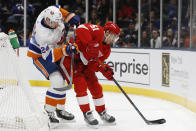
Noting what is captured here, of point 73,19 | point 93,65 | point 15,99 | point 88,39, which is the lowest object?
point 15,99

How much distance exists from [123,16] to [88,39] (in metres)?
4.22

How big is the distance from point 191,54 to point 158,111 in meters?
0.78

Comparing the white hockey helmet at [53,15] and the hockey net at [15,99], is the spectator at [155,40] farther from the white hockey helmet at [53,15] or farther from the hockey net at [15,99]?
the hockey net at [15,99]

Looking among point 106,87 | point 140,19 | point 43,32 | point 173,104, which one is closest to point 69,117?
point 43,32

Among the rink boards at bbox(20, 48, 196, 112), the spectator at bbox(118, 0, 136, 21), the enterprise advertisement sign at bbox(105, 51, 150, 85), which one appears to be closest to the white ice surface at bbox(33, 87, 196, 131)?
the rink boards at bbox(20, 48, 196, 112)

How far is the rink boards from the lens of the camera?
14.8ft

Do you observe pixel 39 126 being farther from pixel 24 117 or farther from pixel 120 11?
pixel 120 11

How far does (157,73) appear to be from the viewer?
216 inches

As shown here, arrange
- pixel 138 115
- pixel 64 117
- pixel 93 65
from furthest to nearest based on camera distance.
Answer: pixel 138 115 → pixel 64 117 → pixel 93 65

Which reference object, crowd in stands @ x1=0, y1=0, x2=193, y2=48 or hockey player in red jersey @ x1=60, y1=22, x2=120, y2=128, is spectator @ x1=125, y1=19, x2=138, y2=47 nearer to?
crowd in stands @ x1=0, y1=0, x2=193, y2=48

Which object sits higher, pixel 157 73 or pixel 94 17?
pixel 94 17

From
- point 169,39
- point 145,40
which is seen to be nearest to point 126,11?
point 145,40

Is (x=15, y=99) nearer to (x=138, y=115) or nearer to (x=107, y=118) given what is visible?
(x=107, y=118)

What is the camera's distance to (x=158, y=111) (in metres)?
4.47
